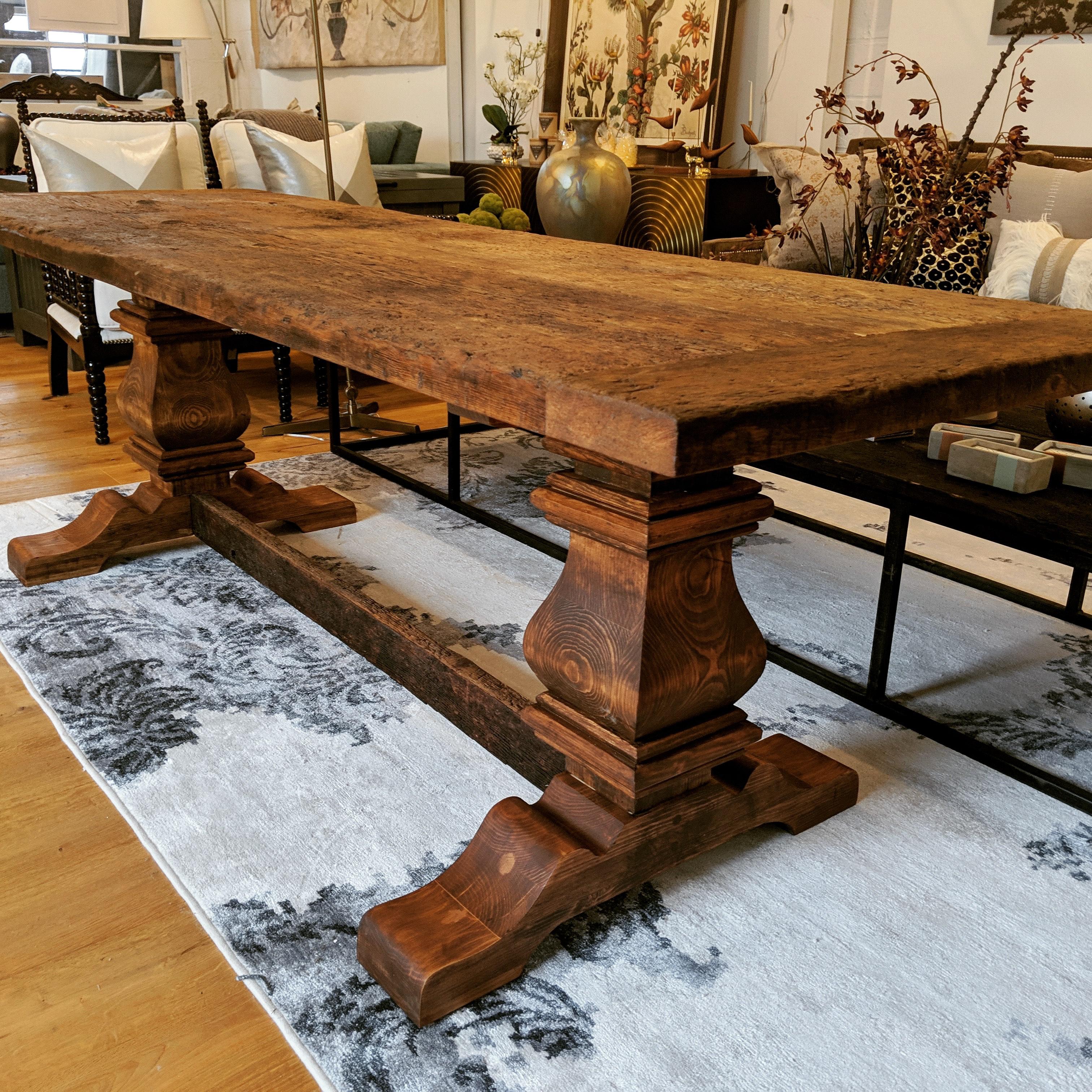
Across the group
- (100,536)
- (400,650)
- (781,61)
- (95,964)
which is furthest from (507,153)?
Result: (95,964)

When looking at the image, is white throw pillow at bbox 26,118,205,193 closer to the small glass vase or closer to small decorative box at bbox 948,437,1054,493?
the small glass vase

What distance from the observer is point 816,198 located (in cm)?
330

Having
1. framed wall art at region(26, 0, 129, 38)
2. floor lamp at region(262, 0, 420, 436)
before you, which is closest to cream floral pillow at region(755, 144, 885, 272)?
floor lamp at region(262, 0, 420, 436)

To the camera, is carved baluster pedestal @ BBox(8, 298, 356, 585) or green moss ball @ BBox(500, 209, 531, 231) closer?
carved baluster pedestal @ BBox(8, 298, 356, 585)

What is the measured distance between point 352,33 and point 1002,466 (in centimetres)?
608

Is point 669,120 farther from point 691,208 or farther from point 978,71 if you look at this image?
point 978,71

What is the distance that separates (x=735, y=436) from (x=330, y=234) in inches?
47.0

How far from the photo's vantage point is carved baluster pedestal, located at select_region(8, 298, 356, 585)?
1.98 metres

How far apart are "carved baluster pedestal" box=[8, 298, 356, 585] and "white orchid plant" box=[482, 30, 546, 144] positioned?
3074mm

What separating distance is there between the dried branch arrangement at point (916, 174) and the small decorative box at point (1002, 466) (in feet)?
2.36

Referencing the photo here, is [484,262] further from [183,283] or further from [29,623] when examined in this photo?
[29,623]

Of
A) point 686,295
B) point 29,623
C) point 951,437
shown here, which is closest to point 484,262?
point 686,295

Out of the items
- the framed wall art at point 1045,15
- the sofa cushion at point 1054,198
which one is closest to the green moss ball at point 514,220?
the sofa cushion at point 1054,198

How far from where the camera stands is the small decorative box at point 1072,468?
4.75ft
